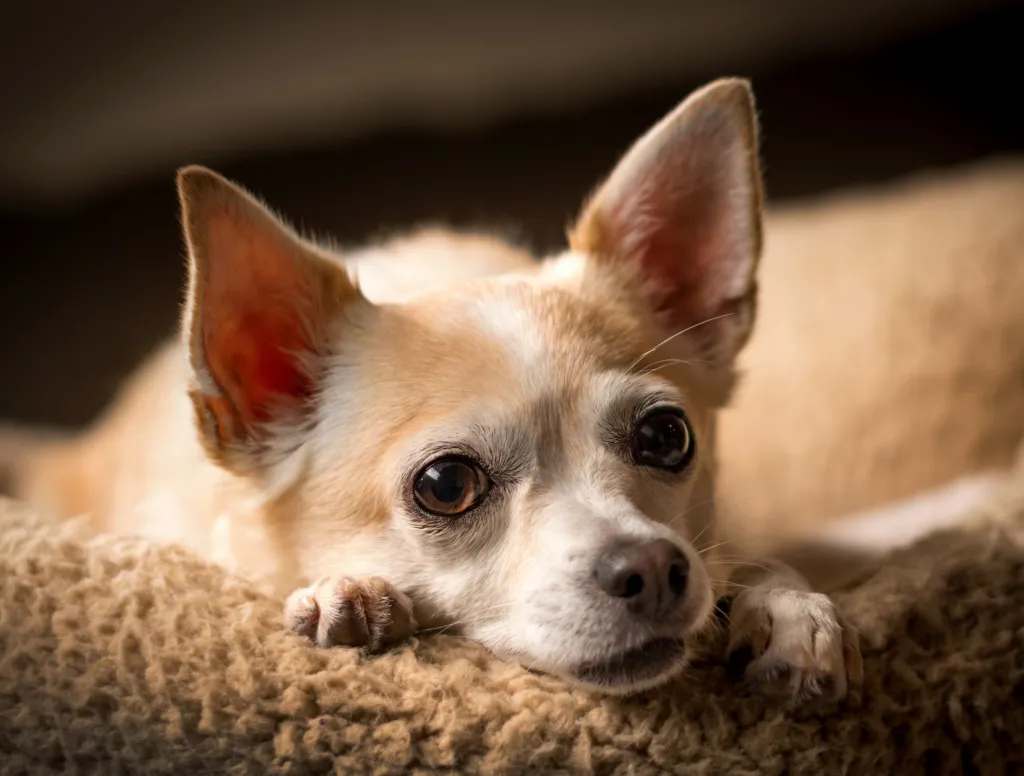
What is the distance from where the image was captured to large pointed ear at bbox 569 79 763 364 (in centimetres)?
162

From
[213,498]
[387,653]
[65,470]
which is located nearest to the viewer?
[387,653]

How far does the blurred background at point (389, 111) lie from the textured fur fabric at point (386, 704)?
2.19m

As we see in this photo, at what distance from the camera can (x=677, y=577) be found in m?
1.26

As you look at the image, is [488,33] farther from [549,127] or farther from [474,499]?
[474,499]

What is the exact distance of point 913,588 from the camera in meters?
1.42

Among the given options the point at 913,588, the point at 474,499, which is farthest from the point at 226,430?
the point at 913,588

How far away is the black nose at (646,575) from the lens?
48.6 inches

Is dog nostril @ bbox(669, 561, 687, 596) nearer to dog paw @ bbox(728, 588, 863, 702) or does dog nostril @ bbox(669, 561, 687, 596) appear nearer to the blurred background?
dog paw @ bbox(728, 588, 863, 702)

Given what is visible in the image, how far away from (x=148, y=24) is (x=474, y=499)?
2.78 metres

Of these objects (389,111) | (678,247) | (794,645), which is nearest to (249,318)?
(678,247)

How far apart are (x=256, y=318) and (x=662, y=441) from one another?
0.62m

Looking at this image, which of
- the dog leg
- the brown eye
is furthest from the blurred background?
the dog leg

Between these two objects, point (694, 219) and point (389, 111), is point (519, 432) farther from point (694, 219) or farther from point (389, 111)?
point (389, 111)

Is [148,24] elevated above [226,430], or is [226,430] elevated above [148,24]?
[148,24]
